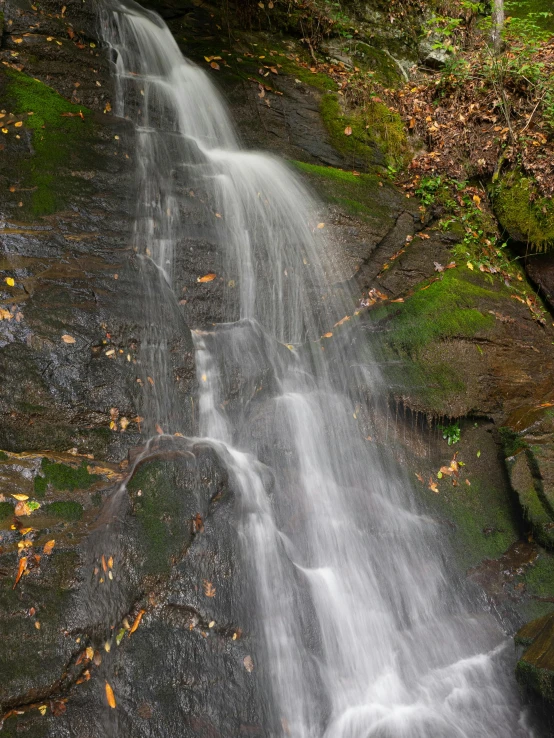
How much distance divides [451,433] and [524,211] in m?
3.91

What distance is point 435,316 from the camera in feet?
21.0

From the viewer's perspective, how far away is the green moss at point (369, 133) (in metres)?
8.52

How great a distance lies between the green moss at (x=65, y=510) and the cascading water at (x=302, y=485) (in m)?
1.05

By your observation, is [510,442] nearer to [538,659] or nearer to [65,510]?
[538,659]

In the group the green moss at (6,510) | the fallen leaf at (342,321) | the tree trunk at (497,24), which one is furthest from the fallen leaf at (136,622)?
the tree trunk at (497,24)

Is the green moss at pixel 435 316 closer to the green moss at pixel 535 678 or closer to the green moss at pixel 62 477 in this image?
the green moss at pixel 535 678

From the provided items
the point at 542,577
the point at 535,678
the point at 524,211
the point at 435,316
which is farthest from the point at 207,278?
the point at 524,211

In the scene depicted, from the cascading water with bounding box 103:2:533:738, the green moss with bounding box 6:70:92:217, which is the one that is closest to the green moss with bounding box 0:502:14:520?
the cascading water with bounding box 103:2:533:738

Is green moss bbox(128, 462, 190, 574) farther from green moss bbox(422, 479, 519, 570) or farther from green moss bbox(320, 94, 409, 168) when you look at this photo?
green moss bbox(320, 94, 409, 168)

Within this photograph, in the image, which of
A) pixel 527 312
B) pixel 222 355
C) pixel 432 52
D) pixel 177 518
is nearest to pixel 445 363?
pixel 527 312

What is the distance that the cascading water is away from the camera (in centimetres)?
407

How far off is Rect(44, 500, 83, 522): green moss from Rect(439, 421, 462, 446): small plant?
151 inches

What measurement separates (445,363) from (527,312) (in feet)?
5.62

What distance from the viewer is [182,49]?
28.9 feet
